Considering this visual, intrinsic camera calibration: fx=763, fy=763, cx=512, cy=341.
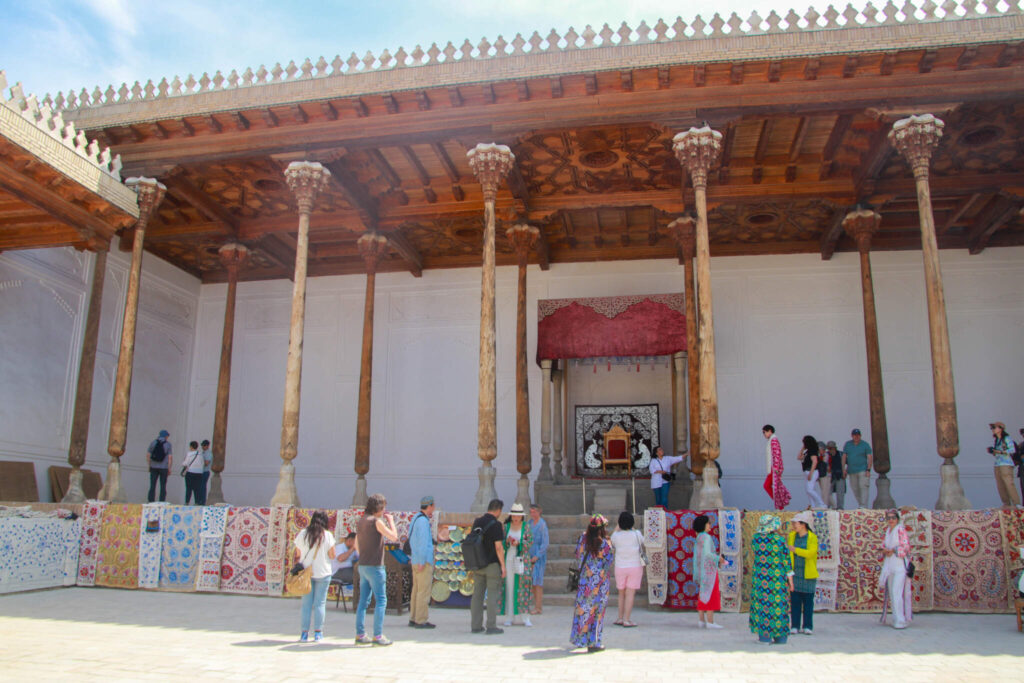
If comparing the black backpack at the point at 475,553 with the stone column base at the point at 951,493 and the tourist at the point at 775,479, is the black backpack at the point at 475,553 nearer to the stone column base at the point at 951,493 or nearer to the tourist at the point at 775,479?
the tourist at the point at 775,479

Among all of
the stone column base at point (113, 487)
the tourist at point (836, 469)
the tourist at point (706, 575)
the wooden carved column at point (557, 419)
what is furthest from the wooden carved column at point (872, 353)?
the stone column base at point (113, 487)

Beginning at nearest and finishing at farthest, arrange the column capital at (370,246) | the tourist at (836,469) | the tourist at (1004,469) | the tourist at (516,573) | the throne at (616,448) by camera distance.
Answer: the tourist at (516,573)
the tourist at (1004,469)
the tourist at (836,469)
the column capital at (370,246)
the throne at (616,448)

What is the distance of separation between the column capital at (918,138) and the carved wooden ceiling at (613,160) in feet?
0.58

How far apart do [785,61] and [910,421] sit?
734cm

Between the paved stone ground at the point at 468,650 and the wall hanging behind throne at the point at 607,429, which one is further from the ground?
the wall hanging behind throne at the point at 607,429

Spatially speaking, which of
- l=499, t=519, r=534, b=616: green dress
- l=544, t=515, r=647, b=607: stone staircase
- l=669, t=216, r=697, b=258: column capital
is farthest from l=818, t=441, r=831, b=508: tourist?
→ l=499, t=519, r=534, b=616: green dress

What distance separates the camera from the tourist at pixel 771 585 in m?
6.01

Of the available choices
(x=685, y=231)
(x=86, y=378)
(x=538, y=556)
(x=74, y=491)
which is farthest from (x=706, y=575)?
(x=86, y=378)

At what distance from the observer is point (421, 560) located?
6.54m

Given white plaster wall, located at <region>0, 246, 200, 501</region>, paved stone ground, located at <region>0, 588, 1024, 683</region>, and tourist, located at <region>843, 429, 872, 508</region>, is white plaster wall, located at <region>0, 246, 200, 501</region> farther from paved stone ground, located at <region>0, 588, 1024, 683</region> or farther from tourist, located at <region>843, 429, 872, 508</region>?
tourist, located at <region>843, 429, 872, 508</region>

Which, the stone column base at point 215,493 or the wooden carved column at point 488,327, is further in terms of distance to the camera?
the stone column base at point 215,493

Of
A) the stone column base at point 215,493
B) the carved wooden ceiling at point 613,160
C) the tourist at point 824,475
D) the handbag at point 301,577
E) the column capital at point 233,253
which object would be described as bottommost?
the handbag at point 301,577

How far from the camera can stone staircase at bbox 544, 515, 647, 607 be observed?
845cm

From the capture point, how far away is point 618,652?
5648mm
